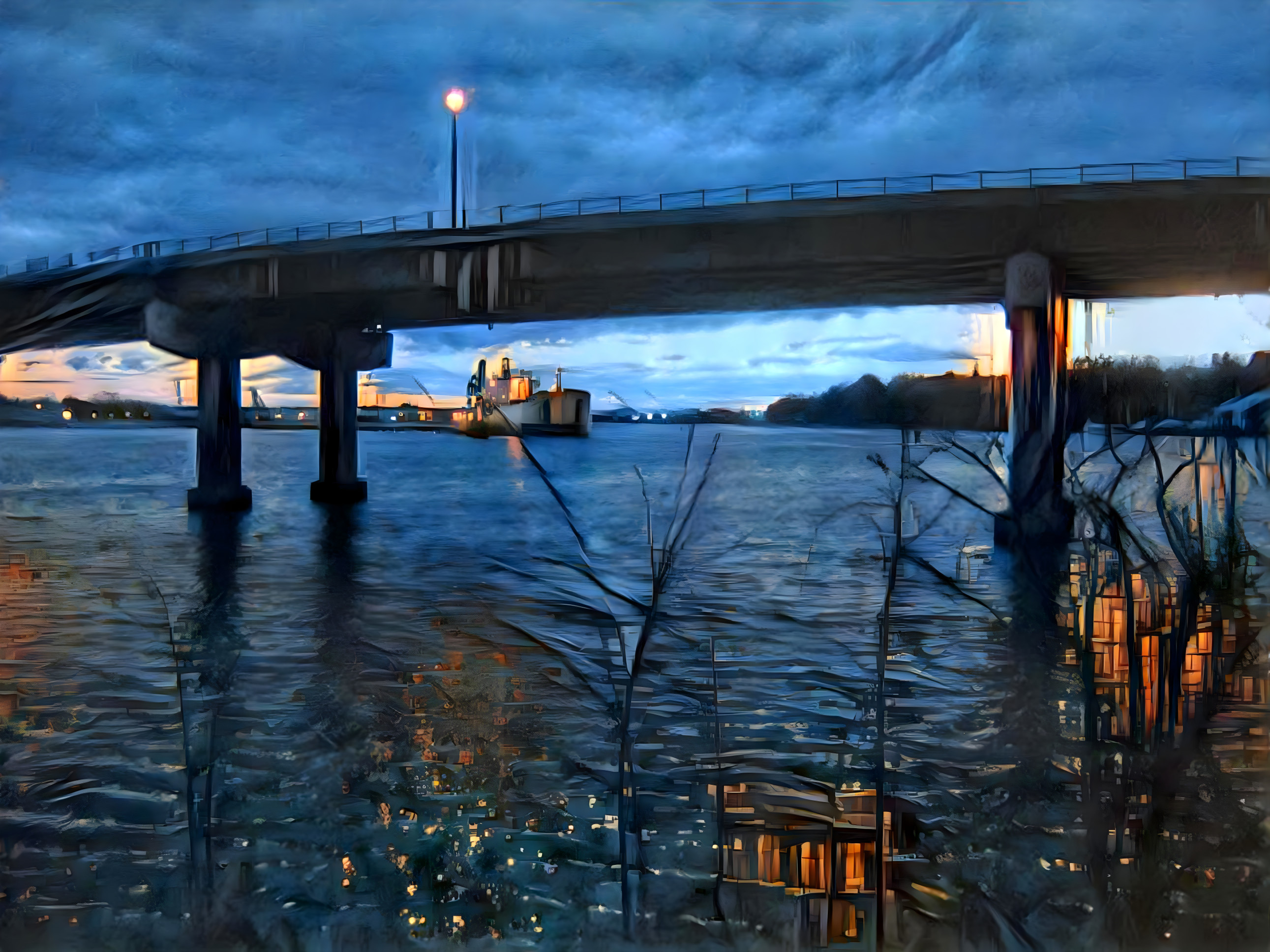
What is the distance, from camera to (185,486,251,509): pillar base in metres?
37.4

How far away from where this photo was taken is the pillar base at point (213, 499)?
Answer: 3738 centimetres

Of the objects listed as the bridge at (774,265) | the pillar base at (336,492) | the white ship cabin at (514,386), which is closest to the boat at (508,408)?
the white ship cabin at (514,386)

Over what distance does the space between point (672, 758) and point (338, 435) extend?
3388cm

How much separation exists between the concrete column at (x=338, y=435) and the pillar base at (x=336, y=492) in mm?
23

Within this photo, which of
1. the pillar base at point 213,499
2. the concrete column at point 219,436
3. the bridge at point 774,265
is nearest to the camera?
the bridge at point 774,265

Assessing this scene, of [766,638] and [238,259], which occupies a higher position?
[238,259]

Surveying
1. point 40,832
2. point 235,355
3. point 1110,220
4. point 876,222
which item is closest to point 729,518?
point 876,222

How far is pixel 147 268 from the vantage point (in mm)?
27203

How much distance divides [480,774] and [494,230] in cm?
1701

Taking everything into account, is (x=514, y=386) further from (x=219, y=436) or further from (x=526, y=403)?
(x=219, y=436)

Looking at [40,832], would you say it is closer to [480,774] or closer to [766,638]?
[480,774]

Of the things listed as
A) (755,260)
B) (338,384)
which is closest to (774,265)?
(755,260)

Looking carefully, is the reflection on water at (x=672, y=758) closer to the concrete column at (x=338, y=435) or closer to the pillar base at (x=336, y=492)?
the concrete column at (x=338, y=435)

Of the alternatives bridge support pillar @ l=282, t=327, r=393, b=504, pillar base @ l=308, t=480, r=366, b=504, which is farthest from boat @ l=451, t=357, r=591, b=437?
pillar base @ l=308, t=480, r=366, b=504
